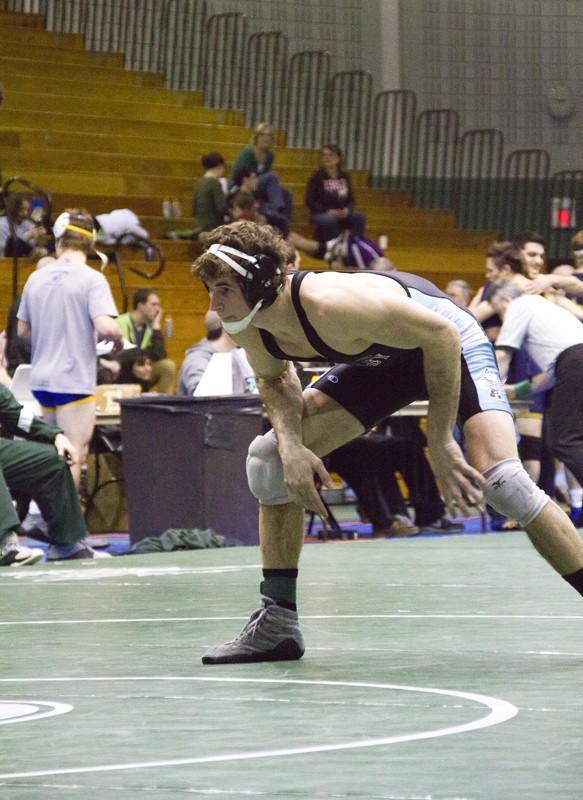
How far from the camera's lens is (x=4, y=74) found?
18047 millimetres

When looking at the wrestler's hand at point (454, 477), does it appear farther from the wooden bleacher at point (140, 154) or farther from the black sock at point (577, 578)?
the wooden bleacher at point (140, 154)

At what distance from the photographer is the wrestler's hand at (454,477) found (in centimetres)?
419

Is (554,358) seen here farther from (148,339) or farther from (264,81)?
(264,81)

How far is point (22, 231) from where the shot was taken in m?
14.7

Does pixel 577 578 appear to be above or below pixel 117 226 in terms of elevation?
below

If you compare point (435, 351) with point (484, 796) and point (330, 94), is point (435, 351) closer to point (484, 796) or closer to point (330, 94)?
point (484, 796)

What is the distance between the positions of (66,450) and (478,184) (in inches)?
523

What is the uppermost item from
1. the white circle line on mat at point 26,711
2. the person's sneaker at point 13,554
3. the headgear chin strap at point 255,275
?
the headgear chin strap at point 255,275

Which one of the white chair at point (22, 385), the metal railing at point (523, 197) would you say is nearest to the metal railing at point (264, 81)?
the metal railing at point (523, 197)

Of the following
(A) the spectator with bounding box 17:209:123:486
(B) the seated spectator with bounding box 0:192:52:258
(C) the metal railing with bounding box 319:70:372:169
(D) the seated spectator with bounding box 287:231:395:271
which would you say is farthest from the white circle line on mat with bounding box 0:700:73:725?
(C) the metal railing with bounding box 319:70:372:169

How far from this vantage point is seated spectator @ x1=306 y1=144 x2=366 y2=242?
17141mm

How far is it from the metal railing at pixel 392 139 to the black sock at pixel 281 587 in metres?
16.5

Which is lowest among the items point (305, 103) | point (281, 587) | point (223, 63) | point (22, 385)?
point (22, 385)

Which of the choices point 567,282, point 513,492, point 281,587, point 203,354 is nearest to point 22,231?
point 203,354
